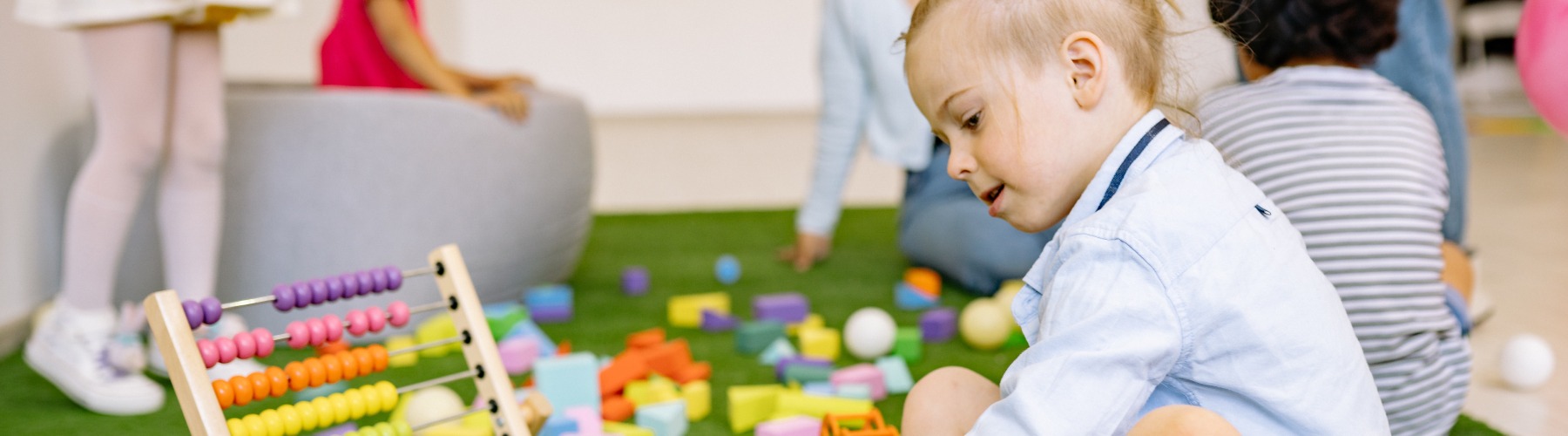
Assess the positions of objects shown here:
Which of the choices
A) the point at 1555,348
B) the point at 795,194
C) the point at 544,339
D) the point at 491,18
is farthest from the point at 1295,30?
the point at 491,18

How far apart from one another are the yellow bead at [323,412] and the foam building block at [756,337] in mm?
720

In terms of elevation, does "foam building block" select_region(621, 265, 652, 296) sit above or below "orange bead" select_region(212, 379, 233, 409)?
below

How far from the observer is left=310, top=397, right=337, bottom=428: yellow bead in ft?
3.54

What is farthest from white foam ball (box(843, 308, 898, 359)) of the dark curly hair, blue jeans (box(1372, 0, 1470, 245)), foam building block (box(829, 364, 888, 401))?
blue jeans (box(1372, 0, 1470, 245))

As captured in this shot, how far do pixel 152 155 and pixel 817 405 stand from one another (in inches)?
37.5

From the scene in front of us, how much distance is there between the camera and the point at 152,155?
1.53 meters

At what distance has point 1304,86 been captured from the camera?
1.23 m

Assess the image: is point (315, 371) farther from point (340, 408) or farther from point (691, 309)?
→ point (691, 309)

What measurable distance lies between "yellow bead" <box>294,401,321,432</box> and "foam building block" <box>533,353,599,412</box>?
1.11ft

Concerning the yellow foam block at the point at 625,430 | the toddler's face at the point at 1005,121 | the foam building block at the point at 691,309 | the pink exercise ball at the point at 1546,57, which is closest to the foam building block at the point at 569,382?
the yellow foam block at the point at 625,430

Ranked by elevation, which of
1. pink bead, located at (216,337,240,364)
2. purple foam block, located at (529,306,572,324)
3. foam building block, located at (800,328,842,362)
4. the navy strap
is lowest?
purple foam block, located at (529,306,572,324)

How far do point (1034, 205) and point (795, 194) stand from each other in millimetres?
2632

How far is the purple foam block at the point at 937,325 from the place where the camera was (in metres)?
1.77

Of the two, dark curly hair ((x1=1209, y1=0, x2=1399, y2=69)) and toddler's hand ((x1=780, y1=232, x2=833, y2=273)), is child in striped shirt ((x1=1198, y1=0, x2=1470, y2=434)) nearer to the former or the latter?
dark curly hair ((x1=1209, y1=0, x2=1399, y2=69))
